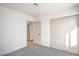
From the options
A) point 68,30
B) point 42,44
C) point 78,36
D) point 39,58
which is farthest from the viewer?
point 42,44

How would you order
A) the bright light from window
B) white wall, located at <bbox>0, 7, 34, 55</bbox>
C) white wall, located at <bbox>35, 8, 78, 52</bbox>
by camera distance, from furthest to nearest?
white wall, located at <bbox>35, 8, 78, 52</bbox> < the bright light from window < white wall, located at <bbox>0, 7, 34, 55</bbox>

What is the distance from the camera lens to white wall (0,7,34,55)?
11.5ft

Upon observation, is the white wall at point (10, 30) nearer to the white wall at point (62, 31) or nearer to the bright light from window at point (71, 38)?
the white wall at point (62, 31)

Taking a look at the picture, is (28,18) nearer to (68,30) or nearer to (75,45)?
(68,30)

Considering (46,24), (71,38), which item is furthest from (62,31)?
(46,24)

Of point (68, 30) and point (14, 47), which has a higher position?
point (68, 30)

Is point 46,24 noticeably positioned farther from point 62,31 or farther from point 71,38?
point 71,38

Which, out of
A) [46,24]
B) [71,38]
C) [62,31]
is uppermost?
[46,24]

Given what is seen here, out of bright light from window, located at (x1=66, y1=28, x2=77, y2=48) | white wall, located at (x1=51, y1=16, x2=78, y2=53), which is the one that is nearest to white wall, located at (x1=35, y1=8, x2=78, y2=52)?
white wall, located at (x1=51, y1=16, x2=78, y2=53)

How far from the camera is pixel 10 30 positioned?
3896mm

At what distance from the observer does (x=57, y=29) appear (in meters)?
4.64

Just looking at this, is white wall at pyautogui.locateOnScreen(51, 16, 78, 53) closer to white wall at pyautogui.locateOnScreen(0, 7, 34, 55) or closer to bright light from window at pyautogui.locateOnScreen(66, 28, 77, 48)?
bright light from window at pyautogui.locateOnScreen(66, 28, 77, 48)

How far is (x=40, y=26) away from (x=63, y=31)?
2.13m

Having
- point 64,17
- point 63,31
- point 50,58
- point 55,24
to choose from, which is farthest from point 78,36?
point 50,58
